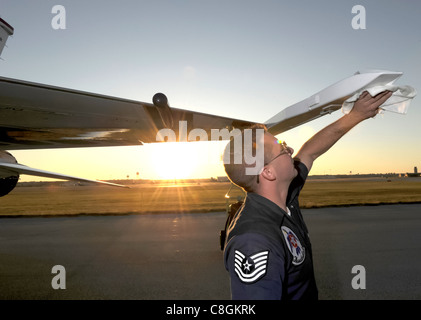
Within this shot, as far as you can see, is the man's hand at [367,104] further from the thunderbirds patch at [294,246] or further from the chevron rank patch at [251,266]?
the chevron rank patch at [251,266]

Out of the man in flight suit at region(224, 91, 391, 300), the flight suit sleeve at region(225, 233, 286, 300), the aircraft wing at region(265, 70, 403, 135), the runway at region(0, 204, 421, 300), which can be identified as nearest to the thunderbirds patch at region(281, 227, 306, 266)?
the man in flight suit at region(224, 91, 391, 300)

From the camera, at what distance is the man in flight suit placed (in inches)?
52.2

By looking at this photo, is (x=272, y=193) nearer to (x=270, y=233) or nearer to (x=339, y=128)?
(x=270, y=233)

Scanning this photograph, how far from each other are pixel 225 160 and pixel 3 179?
5.44m

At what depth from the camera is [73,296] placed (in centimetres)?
438

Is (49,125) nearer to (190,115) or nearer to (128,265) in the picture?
(190,115)

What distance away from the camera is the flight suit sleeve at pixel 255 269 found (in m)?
1.31

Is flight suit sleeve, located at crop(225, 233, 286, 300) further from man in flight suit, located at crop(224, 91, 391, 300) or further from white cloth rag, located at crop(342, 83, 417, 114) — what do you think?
white cloth rag, located at crop(342, 83, 417, 114)

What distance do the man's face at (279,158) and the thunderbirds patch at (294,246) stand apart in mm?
361

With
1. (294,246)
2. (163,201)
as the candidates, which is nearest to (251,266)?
(294,246)

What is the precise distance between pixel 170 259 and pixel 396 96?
213 inches

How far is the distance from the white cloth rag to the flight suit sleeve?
46.6 inches

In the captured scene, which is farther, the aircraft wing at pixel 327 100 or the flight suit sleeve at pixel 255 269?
the aircraft wing at pixel 327 100

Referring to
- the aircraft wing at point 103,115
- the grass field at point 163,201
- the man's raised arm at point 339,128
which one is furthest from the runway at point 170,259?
the man's raised arm at point 339,128
